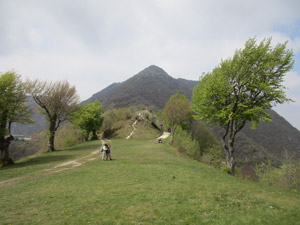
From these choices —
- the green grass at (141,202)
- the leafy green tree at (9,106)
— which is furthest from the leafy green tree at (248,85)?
the leafy green tree at (9,106)

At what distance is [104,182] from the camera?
34.2ft

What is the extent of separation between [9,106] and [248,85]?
28.1 m

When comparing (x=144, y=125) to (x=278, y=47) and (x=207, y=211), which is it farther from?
(x=207, y=211)

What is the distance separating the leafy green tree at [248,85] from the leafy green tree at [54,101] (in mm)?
25620

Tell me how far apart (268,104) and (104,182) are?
1848cm

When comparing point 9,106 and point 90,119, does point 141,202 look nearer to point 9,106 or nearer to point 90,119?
point 9,106

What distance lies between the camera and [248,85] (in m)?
18.0

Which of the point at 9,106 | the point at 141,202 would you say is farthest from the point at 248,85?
the point at 9,106

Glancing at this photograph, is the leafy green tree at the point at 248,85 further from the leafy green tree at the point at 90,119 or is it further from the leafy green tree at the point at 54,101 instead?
the leafy green tree at the point at 90,119

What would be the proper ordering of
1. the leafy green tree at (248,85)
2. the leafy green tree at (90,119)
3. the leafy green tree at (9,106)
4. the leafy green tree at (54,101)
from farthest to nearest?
the leafy green tree at (90,119) < the leafy green tree at (54,101) < the leafy green tree at (9,106) < the leafy green tree at (248,85)

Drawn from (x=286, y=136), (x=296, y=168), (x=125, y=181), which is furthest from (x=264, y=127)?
(x=125, y=181)

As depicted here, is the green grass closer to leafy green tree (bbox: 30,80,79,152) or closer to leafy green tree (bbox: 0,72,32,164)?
leafy green tree (bbox: 0,72,32,164)

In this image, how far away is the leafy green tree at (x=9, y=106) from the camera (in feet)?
62.7

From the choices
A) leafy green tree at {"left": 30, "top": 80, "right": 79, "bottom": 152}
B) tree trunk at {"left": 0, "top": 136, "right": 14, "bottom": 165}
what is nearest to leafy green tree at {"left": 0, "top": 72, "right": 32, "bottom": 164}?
tree trunk at {"left": 0, "top": 136, "right": 14, "bottom": 165}
